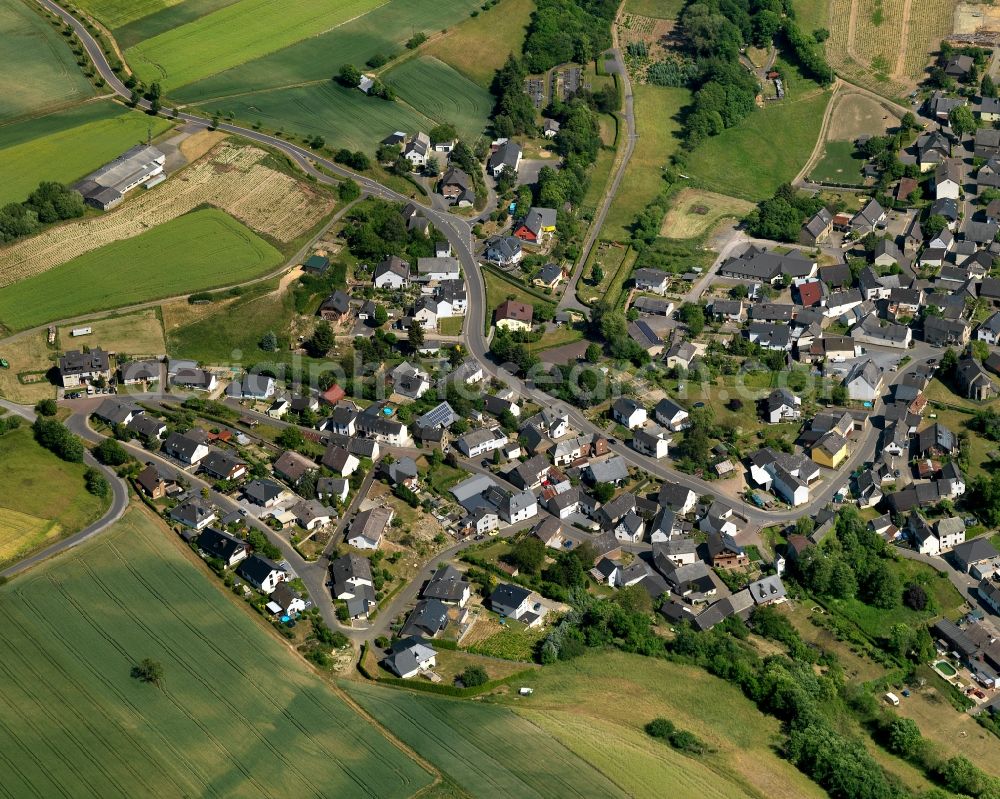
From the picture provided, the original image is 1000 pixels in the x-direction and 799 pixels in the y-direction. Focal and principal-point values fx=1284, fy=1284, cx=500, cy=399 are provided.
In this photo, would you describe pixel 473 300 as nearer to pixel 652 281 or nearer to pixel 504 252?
pixel 504 252

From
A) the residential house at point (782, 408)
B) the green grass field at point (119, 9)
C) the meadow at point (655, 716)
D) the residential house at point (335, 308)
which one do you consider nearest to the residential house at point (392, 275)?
the residential house at point (335, 308)

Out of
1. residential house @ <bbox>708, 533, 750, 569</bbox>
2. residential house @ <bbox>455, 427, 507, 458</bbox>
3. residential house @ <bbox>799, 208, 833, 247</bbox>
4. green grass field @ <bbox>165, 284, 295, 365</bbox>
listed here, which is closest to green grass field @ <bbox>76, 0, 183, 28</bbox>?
green grass field @ <bbox>165, 284, 295, 365</bbox>

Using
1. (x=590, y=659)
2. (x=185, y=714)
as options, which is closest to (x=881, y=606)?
(x=590, y=659)

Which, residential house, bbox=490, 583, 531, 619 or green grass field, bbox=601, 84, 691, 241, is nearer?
residential house, bbox=490, 583, 531, 619

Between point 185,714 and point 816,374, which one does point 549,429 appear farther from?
point 185,714

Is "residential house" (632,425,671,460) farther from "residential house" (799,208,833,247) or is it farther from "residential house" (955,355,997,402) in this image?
"residential house" (799,208,833,247)

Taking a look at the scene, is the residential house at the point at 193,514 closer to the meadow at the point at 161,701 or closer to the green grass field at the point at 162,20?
the meadow at the point at 161,701
